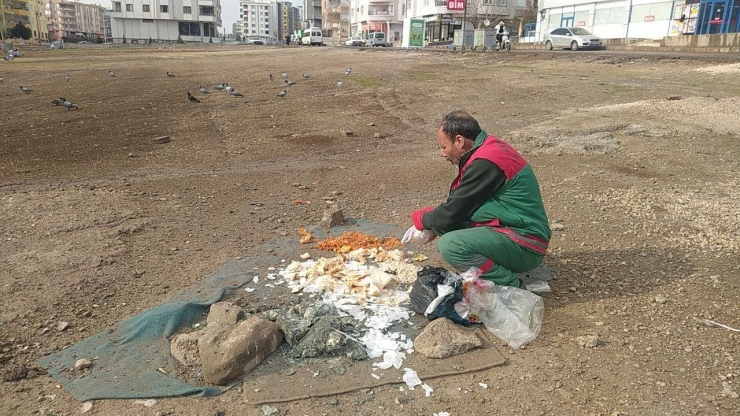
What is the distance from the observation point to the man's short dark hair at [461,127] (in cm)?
355

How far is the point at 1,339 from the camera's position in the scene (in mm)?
3299

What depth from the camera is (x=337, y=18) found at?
10350 centimetres

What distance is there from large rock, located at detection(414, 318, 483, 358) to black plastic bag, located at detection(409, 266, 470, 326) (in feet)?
0.40

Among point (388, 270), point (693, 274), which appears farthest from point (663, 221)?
point (388, 270)

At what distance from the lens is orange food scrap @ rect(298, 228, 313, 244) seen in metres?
4.89

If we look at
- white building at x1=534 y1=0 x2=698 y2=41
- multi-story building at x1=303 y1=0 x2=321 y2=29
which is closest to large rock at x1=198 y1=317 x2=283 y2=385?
white building at x1=534 y1=0 x2=698 y2=41

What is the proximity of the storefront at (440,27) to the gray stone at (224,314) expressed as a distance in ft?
192

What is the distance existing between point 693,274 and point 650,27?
119ft

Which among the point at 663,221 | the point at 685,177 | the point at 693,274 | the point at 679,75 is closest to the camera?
the point at 693,274

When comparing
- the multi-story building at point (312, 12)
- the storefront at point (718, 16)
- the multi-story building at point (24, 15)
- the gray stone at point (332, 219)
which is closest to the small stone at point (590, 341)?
the gray stone at point (332, 219)

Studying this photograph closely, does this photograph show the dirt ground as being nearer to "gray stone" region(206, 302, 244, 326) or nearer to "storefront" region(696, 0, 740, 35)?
"gray stone" region(206, 302, 244, 326)

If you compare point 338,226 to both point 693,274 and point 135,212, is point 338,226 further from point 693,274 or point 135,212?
point 693,274

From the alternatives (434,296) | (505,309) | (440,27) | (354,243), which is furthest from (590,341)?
(440,27)

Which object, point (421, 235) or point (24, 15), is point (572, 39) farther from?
point (24, 15)
